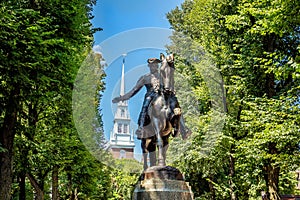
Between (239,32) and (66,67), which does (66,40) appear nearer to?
(66,67)

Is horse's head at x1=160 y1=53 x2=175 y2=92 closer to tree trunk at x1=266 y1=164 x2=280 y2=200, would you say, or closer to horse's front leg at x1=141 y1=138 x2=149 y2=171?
horse's front leg at x1=141 y1=138 x2=149 y2=171

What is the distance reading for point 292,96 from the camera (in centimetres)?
1341

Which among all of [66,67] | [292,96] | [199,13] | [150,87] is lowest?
[150,87]

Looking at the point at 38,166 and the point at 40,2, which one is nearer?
the point at 40,2

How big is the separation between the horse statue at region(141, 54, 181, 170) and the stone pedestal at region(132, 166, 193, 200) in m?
0.54

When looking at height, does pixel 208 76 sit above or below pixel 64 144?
above

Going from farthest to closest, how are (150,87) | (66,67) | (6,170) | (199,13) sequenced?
1. (199,13)
2. (66,67)
3. (6,170)
4. (150,87)

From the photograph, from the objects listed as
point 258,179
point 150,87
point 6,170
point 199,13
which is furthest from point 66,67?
point 199,13

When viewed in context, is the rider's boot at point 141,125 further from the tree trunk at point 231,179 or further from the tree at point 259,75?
the tree trunk at point 231,179

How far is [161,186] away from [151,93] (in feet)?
7.28

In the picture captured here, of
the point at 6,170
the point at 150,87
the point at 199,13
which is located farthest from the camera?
the point at 199,13

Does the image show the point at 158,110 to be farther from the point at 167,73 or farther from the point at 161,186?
the point at 161,186

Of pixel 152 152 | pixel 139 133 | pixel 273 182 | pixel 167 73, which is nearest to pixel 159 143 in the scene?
pixel 152 152

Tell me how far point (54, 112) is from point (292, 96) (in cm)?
1084
